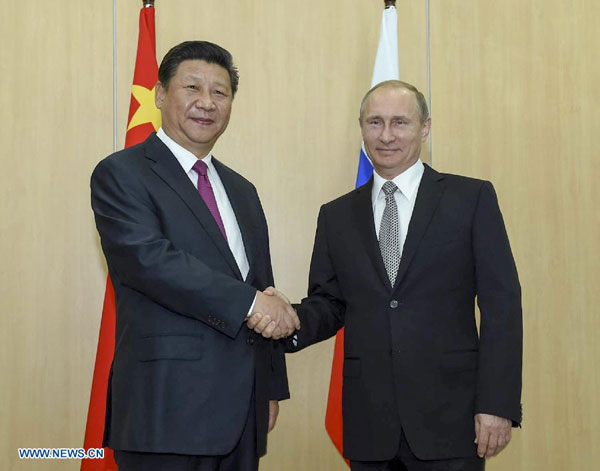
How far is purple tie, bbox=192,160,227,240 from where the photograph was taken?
238cm

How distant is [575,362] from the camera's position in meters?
4.09

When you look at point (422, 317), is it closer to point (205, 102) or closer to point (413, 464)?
point (413, 464)

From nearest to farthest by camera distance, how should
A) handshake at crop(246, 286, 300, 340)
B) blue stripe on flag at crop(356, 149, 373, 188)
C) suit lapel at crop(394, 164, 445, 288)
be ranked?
1. handshake at crop(246, 286, 300, 340)
2. suit lapel at crop(394, 164, 445, 288)
3. blue stripe on flag at crop(356, 149, 373, 188)

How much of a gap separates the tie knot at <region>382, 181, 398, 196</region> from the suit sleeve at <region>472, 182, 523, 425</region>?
299mm

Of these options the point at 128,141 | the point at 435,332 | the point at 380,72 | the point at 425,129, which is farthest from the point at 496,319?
the point at 128,141

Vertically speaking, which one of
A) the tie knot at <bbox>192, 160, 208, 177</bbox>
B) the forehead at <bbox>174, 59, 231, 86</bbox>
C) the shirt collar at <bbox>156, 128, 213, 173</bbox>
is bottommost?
the tie knot at <bbox>192, 160, 208, 177</bbox>

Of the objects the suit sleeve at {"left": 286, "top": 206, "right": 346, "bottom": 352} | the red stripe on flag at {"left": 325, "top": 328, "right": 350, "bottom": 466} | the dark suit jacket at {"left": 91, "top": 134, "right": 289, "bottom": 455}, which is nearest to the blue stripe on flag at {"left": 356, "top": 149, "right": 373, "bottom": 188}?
the red stripe on flag at {"left": 325, "top": 328, "right": 350, "bottom": 466}

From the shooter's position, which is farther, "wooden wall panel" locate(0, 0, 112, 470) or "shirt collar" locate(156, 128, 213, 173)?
"wooden wall panel" locate(0, 0, 112, 470)

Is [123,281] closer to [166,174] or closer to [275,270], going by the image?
[166,174]

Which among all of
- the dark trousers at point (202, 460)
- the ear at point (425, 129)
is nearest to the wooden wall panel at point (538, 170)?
the ear at point (425, 129)

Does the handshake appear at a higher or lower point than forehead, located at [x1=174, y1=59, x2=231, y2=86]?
lower

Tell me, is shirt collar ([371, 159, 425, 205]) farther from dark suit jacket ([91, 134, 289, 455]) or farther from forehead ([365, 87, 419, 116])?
dark suit jacket ([91, 134, 289, 455])

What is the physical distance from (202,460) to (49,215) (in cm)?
198

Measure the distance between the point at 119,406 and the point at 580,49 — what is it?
11.0ft
